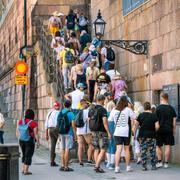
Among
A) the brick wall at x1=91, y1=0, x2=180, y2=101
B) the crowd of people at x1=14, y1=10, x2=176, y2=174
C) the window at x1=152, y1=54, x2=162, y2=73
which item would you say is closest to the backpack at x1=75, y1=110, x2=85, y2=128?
the crowd of people at x1=14, y1=10, x2=176, y2=174

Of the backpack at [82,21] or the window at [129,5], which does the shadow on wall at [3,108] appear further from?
the window at [129,5]

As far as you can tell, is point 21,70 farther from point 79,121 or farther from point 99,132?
point 99,132

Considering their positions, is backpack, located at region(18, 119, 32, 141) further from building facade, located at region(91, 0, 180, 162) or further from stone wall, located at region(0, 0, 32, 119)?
stone wall, located at region(0, 0, 32, 119)

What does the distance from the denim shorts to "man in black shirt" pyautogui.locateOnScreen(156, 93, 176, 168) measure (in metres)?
1.51

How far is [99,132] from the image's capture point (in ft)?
48.3

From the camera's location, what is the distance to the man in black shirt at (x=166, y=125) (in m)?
15.1

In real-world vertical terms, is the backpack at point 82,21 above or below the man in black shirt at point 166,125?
above

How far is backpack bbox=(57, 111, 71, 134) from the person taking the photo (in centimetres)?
1517

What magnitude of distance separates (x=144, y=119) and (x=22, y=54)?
14298mm

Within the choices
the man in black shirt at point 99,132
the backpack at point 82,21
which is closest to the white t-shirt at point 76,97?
the man in black shirt at point 99,132

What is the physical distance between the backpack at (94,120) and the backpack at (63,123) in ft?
2.20

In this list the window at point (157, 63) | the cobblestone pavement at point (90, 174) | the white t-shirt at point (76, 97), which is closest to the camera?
the cobblestone pavement at point (90, 174)

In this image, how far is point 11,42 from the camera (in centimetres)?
3862

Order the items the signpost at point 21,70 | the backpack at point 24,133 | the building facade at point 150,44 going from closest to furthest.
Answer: the backpack at point 24,133 → the building facade at point 150,44 → the signpost at point 21,70
